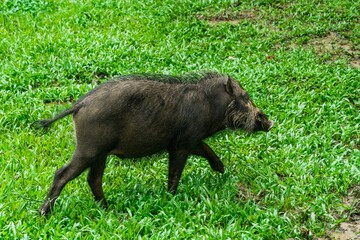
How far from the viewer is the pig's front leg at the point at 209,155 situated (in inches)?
265

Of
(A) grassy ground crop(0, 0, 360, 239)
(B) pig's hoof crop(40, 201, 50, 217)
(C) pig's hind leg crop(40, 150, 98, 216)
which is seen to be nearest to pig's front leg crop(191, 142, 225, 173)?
(A) grassy ground crop(0, 0, 360, 239)

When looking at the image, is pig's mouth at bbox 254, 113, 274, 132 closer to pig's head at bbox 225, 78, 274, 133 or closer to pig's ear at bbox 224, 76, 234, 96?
pig's head at bbox 225, 78, 274, 133

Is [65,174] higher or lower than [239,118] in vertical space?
higher

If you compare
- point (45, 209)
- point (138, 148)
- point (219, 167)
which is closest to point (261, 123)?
point (219, 167)

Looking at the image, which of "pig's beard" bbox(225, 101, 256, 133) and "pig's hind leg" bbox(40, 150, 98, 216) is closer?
"pig's hind leg" bbox(40, 150, 98, 216)

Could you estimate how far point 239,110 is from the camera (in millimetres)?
6598

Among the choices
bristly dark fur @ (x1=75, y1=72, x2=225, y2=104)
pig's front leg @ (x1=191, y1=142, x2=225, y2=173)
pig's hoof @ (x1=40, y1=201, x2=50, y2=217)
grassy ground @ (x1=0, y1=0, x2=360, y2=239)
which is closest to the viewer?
pig's hoof @ (x1=40, y1=201, x2=50, y2=217)

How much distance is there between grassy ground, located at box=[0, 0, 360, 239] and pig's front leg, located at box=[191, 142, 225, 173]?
0.13 meters

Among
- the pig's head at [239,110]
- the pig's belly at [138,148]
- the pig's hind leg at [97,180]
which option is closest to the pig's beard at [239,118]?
the pig's head at [239,110]

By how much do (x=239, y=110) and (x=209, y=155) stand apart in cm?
58

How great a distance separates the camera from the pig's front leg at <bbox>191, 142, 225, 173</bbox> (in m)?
6.73

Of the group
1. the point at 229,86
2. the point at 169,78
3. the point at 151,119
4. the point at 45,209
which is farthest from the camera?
the point at 229,86

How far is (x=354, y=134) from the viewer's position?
802cm

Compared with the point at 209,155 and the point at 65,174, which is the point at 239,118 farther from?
the point at 65,174
